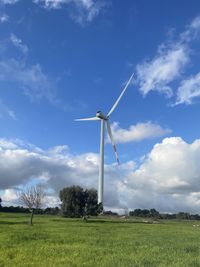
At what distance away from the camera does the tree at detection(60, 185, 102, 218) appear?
113 m

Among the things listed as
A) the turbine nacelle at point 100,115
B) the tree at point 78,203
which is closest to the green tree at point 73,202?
the tree at point 78,203

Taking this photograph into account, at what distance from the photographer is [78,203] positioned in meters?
113

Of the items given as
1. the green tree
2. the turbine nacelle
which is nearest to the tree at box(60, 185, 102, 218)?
the green tree

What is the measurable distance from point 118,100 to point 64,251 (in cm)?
7353

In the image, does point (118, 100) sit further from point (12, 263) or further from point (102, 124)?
point (12, 263)

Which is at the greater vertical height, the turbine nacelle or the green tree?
the turbine nacelle

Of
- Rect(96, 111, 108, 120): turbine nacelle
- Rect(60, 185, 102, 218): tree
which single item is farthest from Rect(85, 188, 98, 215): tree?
Rect(96, 111, 108, 120): turbine nacelle

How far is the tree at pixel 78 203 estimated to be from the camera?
4444 inches

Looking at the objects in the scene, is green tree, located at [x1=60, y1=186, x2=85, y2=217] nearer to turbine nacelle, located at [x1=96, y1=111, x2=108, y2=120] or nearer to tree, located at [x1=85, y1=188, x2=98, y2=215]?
tree, located at [x1=85, y1=188, x2=98, y2=215]

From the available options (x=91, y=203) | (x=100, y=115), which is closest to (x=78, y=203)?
Result: (x=91, y=203)

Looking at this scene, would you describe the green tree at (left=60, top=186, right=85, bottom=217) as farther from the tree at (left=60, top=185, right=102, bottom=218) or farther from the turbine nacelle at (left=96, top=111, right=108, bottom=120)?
the turbine nacelle at (left=96, top=111, right=108, bottom=120)

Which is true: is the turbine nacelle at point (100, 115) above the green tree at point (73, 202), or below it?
above

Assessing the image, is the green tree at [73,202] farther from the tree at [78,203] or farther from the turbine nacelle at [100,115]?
the turbine nacelle at [100,115]

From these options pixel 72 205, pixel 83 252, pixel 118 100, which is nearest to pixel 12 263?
pixel 83 252
